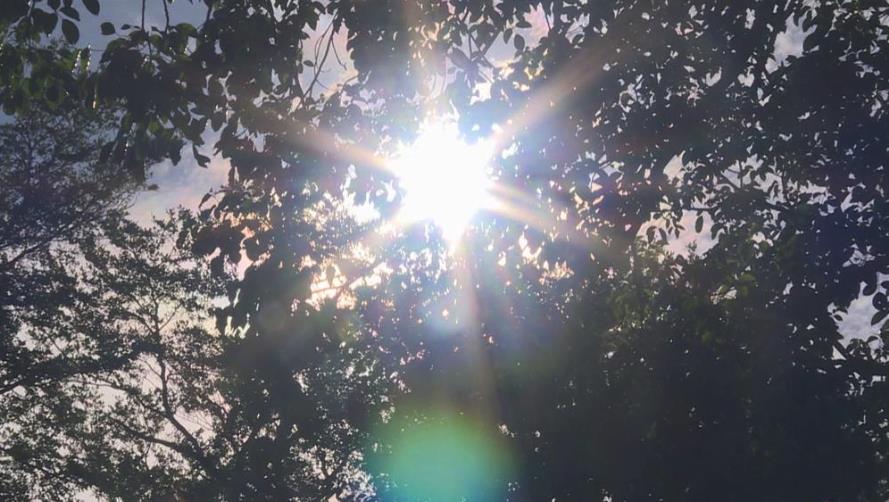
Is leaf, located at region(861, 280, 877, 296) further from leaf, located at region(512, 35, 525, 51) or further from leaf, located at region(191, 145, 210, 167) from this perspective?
leaf, located at region(191, 145, 210, 167)

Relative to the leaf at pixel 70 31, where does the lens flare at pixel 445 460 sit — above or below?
above

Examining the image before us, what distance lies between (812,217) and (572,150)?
2374 mm

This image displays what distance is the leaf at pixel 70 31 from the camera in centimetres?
448

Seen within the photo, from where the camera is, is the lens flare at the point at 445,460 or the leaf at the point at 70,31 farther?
the lens flare at the point at 445,460

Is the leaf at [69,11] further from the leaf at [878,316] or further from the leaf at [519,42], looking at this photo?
the leaf at [878,316]

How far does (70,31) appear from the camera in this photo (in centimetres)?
448

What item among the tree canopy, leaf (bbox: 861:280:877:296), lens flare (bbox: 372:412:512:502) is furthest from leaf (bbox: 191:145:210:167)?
lens flare (bbox: 372:412:512:502)

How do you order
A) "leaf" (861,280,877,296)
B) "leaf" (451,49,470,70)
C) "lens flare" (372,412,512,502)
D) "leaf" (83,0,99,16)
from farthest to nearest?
A: "lens flare" (372,412,512,502) < "leaf" (451,49,470,70) < "leaf" (861,280,877,296) < "leaf" (83,0,99,16)

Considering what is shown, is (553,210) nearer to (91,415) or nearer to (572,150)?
(572,150)

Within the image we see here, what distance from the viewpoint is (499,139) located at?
234 inches

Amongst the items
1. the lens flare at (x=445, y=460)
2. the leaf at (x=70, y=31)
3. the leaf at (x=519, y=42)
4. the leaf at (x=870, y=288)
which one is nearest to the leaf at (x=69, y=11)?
the leaf at (x=70, y=31)

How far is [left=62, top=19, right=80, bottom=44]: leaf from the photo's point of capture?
4477 mm

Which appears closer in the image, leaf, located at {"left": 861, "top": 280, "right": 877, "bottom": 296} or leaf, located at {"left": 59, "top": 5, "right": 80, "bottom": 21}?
leaf, located at {"left": 59, "top": 5, "right": 80, "bottom": 21}

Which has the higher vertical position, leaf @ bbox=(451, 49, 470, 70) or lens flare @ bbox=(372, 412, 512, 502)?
lens flare @ bbox=(372, 412, 512, 502)
